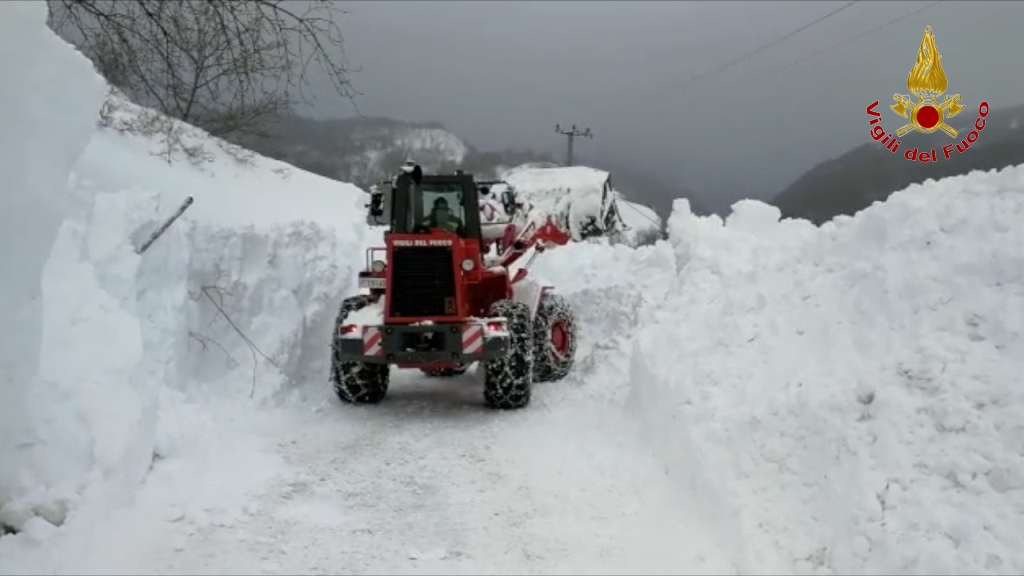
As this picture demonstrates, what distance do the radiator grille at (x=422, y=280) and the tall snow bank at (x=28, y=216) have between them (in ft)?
12.2

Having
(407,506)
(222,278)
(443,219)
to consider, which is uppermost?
(443,219)

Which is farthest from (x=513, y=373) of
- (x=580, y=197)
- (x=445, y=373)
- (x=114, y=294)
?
(x=580, y=197)

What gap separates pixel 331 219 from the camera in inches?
565

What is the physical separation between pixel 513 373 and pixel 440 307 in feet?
3.26

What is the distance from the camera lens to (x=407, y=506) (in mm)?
5723

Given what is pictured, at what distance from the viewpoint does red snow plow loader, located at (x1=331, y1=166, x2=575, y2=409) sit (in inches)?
320

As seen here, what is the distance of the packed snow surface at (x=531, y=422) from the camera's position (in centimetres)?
442

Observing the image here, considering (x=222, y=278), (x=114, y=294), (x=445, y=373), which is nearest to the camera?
(x=114, y=294)

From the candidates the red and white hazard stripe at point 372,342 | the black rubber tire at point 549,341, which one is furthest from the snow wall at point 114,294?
the black rubber tire at point 549,341

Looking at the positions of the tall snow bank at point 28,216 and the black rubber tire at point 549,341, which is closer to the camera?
the tall snow bank at point 28,216

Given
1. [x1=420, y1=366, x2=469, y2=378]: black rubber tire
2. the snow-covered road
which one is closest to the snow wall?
the snow-covered road

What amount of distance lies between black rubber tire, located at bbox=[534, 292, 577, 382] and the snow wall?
2479mm

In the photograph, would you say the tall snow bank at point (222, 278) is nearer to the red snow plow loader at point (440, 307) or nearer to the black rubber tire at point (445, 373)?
the red snow plow loader at point (440, 307)

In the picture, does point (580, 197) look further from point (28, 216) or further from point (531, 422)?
point (28, 216)
